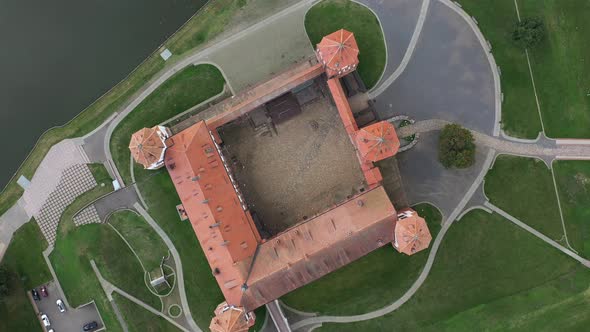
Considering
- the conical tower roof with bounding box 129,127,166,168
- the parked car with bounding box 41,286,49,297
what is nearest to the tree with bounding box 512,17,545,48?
the conical tower roof with bounding box 129,127,166,168

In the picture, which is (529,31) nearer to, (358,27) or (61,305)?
(358,27)

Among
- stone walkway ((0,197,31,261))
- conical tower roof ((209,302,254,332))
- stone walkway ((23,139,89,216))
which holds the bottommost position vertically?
conical tower roof ((209,302,254,332))

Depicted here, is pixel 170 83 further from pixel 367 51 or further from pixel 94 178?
pixel 367 51

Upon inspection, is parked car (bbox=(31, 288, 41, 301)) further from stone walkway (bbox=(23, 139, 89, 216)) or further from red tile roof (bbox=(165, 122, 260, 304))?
red tile roof (bbox=(165, 122, 260, 304))

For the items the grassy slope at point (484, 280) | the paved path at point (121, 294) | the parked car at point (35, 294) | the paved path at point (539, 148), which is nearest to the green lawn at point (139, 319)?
the paved path at point (121, 294)

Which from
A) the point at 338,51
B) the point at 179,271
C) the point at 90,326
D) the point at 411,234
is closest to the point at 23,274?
the point at 90,326

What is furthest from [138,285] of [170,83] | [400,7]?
[400,7]

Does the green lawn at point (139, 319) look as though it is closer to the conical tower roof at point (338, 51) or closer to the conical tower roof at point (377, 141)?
the conical tower roof at point (377, 141)
